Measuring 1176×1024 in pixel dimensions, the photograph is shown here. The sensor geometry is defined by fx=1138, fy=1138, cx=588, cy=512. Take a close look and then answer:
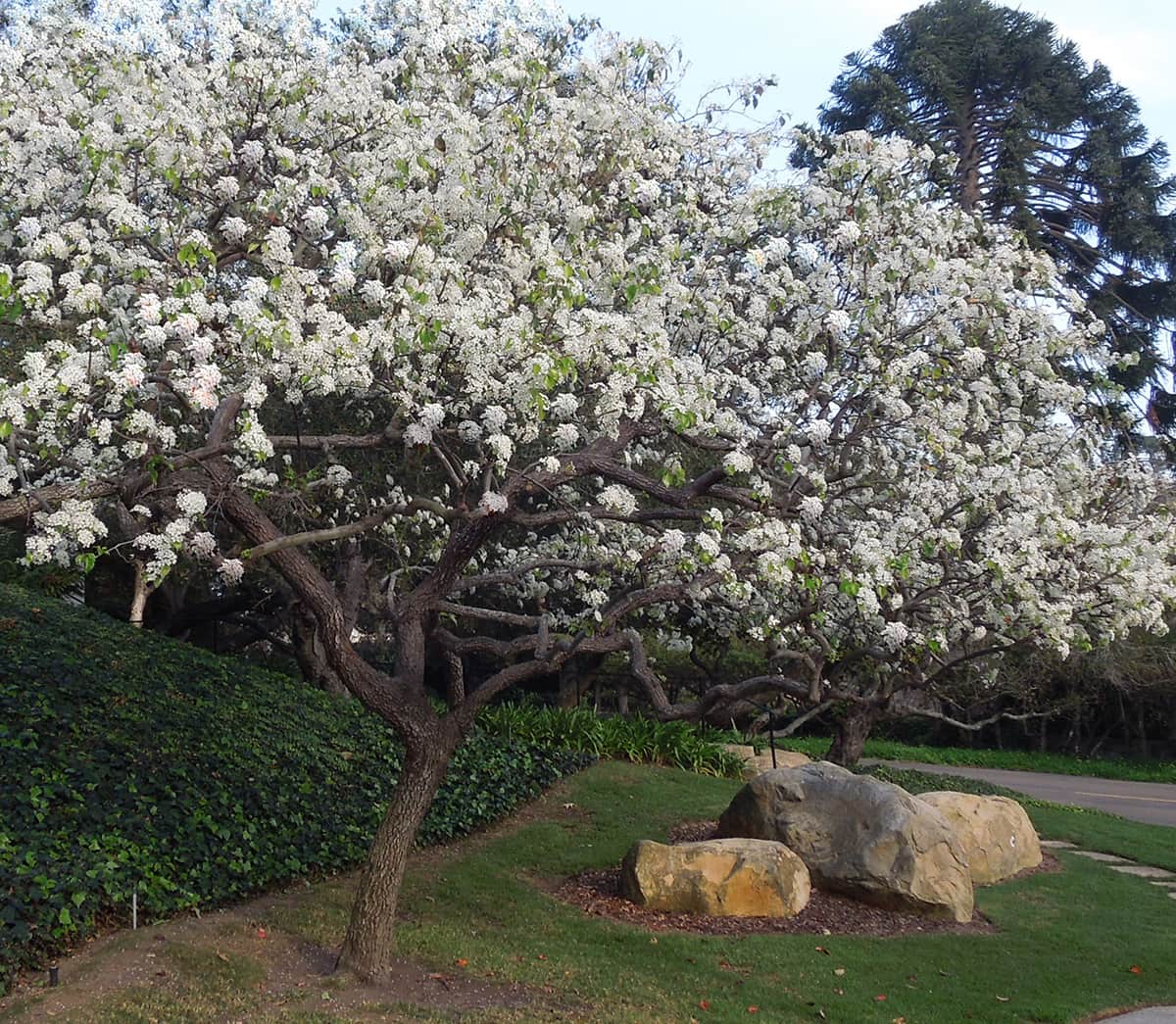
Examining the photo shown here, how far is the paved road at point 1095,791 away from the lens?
19.5 metres

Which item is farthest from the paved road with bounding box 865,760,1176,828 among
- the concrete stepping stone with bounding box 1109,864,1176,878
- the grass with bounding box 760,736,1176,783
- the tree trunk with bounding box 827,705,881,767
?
the tree trunk with bounding box 827,705,881,767

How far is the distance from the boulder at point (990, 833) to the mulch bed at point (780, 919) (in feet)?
5.35

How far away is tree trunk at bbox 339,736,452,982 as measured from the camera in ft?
23.2

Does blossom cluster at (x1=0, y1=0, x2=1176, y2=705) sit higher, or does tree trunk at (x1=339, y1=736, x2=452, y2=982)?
blossom cluster at (x1=0, y1=0, x2=1176, y2=705)

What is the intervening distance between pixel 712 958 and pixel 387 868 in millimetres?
2763

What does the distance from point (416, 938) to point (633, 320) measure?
4.63 meters

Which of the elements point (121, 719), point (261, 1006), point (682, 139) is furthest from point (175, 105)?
point (261, 1006)

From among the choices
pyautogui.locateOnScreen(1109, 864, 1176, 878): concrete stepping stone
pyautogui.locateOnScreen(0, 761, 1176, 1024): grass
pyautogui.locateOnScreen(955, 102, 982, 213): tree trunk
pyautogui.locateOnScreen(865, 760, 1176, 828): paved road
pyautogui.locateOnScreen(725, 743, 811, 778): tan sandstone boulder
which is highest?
pyautogui.locateOnScreen(955, 102, 982, 213): tree trunk

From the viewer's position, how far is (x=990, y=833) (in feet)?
40.3

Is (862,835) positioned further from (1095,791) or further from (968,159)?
(968,159)

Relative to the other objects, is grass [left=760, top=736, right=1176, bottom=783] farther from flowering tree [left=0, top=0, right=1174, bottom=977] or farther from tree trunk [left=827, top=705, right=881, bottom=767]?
flowering tree [left=0, top=0, right=1174, bottom=977]

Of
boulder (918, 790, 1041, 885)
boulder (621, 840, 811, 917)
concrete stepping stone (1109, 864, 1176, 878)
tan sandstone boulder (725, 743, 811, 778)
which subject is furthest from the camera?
tan sandstone boulder (725, 743, 811, 778)

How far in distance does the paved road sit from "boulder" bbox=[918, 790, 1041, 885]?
6.40 m

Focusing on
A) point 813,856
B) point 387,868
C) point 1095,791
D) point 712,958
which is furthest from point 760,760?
point 387,868
